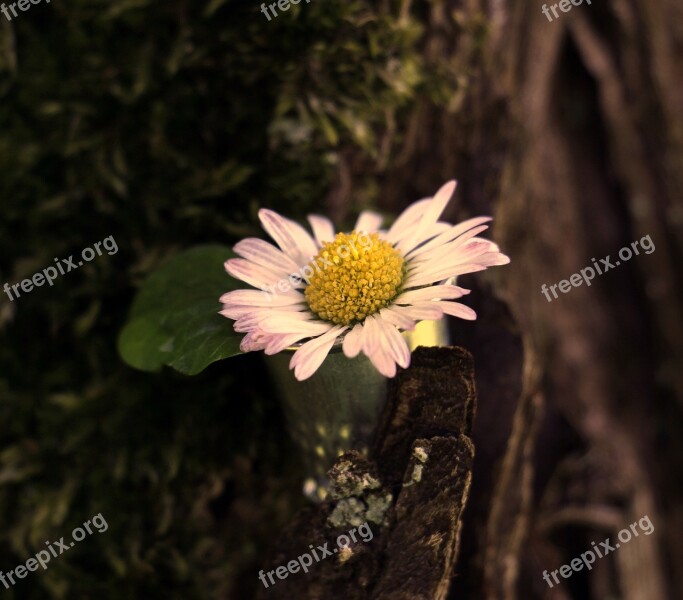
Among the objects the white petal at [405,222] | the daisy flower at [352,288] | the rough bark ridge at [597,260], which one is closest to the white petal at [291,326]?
the daisy flower at [352,288]

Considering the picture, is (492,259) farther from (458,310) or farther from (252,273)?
(252,273)

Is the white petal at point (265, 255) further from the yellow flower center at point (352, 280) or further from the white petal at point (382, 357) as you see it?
the white petal at point (382, 357)

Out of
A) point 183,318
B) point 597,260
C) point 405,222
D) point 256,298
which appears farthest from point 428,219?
point 597,260

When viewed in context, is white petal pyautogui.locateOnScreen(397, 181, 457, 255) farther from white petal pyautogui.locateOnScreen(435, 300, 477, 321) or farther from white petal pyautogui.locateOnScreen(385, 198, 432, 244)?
white petal pyautogui.locateOnScreen(435, 300, 477, 321)

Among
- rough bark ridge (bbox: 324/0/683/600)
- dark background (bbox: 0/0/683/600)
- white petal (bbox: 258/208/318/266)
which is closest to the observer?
white petal (bbox: 258/208/318/266)

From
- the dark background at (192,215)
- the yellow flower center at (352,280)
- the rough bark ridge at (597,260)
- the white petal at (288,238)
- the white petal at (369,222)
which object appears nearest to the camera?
the yellow flower center at (352,280)

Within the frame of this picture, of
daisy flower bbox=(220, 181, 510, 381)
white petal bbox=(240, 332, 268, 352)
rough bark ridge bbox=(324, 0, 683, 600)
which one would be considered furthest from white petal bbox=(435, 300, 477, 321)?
rough bark ridge bbox=(324, 0, 683, 600)

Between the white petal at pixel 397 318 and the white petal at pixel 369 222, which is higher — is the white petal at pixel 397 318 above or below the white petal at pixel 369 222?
below
